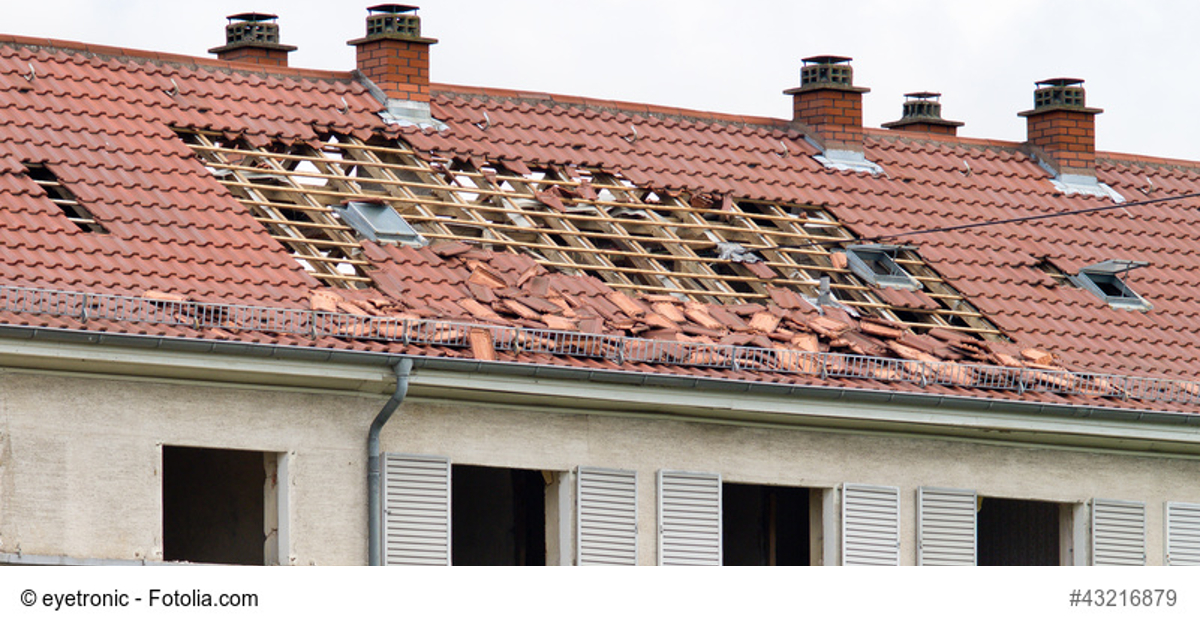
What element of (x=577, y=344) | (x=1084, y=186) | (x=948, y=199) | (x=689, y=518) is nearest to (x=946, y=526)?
(x=689, y=518)

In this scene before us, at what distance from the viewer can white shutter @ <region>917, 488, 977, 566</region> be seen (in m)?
20.7

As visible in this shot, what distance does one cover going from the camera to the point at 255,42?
81.1ft

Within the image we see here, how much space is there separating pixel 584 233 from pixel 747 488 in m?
3.72

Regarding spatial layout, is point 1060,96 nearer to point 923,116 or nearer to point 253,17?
point 923,116

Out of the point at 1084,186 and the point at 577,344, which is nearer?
the point at 577,344

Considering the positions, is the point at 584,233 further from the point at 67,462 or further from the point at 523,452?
the point at 67,462

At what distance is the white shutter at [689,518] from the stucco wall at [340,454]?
0.38 feet

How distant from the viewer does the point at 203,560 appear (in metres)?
20.4

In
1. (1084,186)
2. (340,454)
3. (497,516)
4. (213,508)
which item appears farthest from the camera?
(1084,186)

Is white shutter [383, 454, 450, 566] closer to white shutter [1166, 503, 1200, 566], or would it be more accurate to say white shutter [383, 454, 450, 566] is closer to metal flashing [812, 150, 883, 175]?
white shutter [1166, 503, 1200, 566]

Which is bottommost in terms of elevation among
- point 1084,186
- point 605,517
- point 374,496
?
point 605,517

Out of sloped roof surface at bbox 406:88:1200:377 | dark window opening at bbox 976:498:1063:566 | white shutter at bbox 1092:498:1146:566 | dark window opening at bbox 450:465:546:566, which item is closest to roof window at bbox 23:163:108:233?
sloped roof surface at bbox 406:88:1200:377

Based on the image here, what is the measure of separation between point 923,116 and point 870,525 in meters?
11.7

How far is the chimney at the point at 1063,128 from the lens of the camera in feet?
89.8
